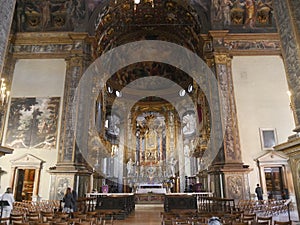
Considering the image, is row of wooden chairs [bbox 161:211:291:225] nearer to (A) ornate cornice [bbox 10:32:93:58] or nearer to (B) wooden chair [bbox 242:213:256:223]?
(B) wooden chair [bbox 242:213:256:223]

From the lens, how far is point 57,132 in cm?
1347

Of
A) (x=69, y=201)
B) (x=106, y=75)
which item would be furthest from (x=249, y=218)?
(x=106, y=75)

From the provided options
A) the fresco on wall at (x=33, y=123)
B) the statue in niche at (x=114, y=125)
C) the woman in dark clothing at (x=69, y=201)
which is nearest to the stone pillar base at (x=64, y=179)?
the fresco on wall at (x=33, y=123)

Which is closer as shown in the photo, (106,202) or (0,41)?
(0,41)

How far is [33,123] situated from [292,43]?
12.4m

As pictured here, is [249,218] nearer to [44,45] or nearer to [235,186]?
[235,186]

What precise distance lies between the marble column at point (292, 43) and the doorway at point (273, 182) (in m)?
8.42

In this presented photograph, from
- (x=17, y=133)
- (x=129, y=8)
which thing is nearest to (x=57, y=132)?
(x=17, y=133)

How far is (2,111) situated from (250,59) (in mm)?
13362

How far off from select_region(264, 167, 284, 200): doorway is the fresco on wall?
36.4ft

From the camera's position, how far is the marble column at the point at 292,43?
5566 mm

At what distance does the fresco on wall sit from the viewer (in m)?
13.3

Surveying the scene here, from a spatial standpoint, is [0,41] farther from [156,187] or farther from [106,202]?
[156,187]

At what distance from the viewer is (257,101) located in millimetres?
13680
